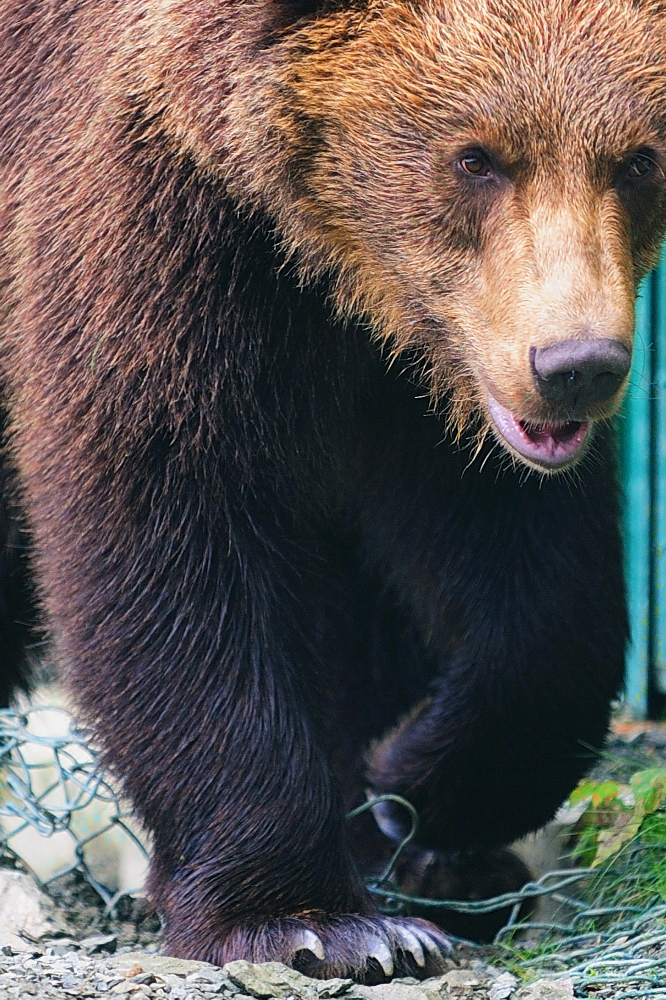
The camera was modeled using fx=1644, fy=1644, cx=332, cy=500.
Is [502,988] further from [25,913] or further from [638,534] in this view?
[638,534]

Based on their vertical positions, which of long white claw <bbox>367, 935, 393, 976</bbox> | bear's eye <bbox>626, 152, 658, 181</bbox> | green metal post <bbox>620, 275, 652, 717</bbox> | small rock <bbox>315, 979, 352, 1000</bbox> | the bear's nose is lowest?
green metal post <bbox>620, 275, 652, 717</bbox>

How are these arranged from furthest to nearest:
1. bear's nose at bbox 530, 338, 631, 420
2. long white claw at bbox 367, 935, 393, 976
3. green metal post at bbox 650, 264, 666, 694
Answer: green metal post at bbox 650, 264, 666, 694, long white claw at bbox 367, 935, 393, 976, bear's nose at bbox 530, 338, 631, 420

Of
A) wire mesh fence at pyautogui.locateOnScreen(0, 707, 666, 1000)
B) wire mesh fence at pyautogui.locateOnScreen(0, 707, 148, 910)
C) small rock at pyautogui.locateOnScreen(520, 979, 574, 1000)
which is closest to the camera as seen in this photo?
small rock at pyautogui.locateOnScreen(520, 979, 574, 1000)

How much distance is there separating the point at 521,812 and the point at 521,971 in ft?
3.20

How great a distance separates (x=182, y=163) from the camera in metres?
4.41

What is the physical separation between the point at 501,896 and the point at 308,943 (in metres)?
1.09

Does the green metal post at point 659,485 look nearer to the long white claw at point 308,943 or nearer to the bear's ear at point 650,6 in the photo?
the bear's ear at point 650,6

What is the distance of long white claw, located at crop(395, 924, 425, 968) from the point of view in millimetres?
4621

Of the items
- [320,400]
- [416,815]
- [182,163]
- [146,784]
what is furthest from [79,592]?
[416,815]

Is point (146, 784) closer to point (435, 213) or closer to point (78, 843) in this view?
point (78, 843)

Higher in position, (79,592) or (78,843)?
(79,592)

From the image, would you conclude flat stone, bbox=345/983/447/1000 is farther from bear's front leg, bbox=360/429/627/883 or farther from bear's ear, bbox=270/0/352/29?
bear's ear, bbox=270/0/352/29

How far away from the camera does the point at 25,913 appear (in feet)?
16.9

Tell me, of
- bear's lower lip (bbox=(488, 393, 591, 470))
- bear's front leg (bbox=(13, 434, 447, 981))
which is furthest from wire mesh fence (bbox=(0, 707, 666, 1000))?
bear's lower lip (bbox=(488, 393, 591, 470))
